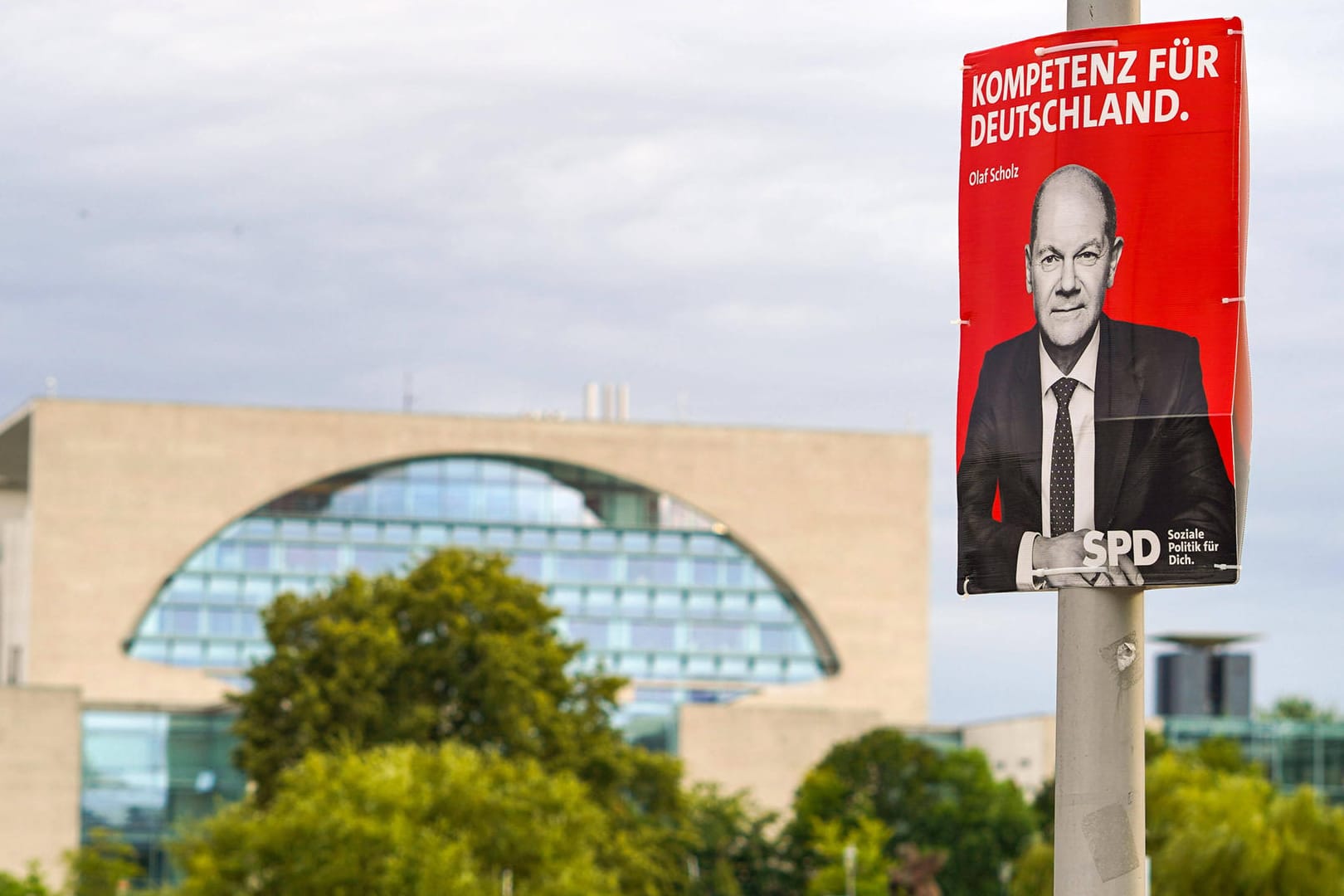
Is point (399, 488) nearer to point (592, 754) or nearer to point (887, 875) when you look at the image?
point (887, 875)

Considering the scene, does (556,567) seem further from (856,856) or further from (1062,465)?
(1062,465)

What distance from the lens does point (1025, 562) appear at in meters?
8.61

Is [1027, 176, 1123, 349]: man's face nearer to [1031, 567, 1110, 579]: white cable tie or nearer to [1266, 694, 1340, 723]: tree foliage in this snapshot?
[1031, 567, 1110, 579]: white cable tie

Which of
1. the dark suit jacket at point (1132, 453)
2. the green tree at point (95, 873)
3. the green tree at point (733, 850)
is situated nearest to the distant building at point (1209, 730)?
the green tree at point (733, 850)

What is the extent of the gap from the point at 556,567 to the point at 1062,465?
7804 centimetres

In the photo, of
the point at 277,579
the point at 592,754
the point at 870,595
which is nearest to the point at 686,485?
the point at 870,595

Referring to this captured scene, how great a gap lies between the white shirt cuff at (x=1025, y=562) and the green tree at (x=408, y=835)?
3085 cm

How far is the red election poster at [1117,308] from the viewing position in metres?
8.39

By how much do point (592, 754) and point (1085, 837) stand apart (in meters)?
44.1

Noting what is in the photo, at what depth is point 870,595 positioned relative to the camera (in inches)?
3529

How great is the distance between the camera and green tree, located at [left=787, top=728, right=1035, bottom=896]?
222 feet

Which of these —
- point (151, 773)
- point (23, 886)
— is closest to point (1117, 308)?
point (23, 886)

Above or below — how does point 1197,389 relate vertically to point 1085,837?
above

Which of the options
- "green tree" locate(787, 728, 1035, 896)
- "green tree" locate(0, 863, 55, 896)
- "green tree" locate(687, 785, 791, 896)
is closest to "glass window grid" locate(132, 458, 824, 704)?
"green tree" locate(687, 785, 791, 896)
